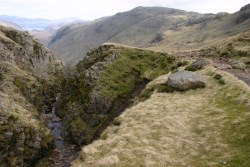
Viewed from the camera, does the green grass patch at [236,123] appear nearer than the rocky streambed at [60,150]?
Yes

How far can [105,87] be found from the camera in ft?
256

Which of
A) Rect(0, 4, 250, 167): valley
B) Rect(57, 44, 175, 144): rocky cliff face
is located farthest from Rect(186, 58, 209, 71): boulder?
Rect(57, 44, 175, 144): rocky cliff face

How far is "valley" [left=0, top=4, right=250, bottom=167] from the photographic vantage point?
3406 centimetres

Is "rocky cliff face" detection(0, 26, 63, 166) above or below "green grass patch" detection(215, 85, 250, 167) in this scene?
below

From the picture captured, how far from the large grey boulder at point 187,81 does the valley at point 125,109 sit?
164mm

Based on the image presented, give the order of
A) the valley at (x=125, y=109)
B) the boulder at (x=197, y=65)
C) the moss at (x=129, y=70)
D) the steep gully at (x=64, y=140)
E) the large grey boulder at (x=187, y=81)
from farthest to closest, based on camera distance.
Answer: the moss at (x=129, y=70), the boulder at (x=197, y=65), the steep gully at (x=64, y=140), the large grey boulder at (x=187, y=81), the valley at (x=125, y=109)

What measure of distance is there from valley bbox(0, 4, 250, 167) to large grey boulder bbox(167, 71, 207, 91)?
164mm

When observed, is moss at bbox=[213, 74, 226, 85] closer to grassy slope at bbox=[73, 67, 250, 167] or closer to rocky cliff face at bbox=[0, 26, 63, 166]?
grassy slope at bbox=[73, 67, 250, 167]

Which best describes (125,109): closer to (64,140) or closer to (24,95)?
(64,140)

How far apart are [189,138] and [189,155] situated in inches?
164

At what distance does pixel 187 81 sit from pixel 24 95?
47868mm

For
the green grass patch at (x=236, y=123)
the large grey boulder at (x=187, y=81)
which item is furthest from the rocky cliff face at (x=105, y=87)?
the green grass patch at (x=236, y=123)

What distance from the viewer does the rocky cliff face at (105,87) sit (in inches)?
2869

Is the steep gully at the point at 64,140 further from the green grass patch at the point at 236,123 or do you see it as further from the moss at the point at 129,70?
the green grass patch at the point at 236,123
